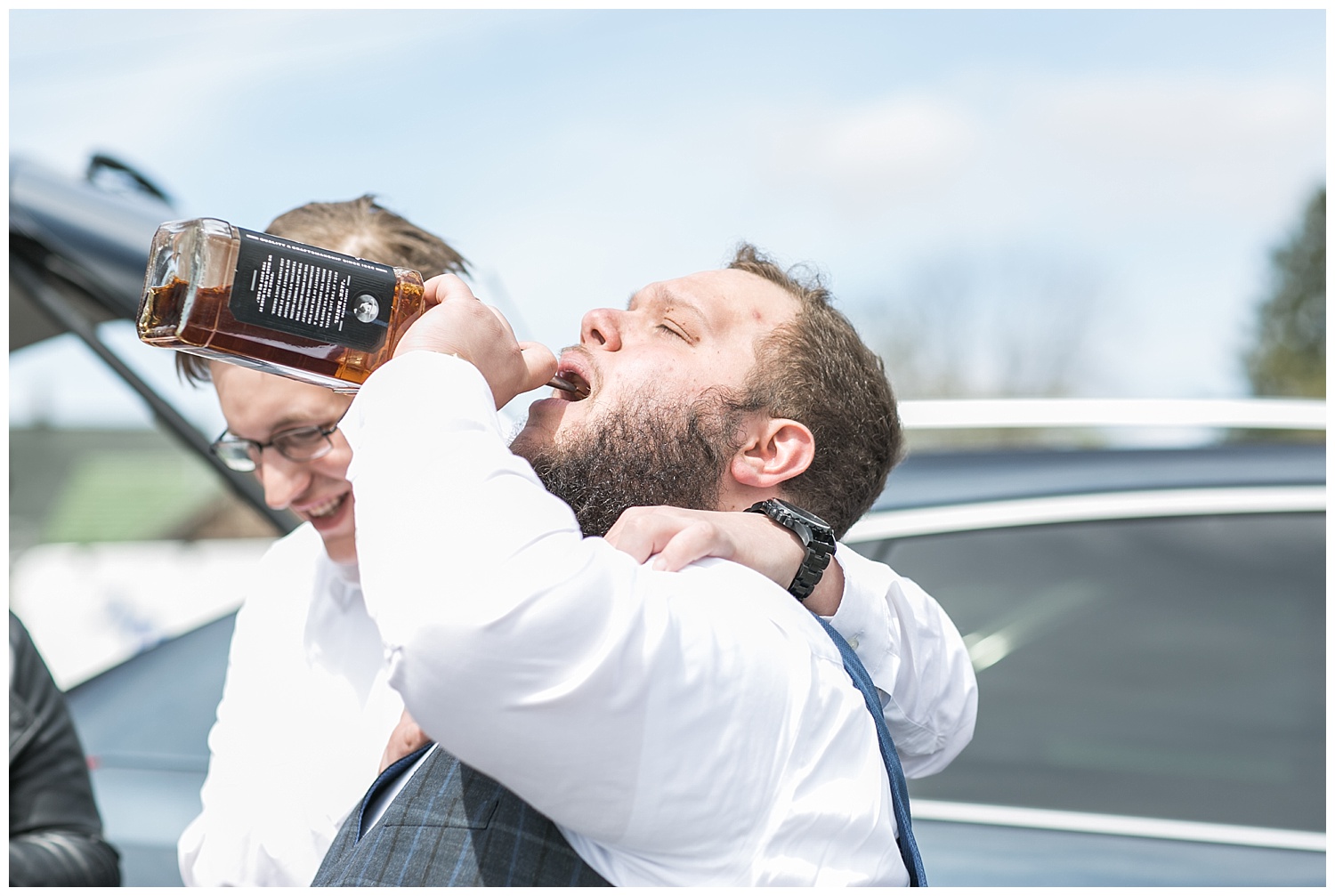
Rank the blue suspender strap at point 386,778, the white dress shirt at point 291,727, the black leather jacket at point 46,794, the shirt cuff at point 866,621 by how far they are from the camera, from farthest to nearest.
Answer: the black leather jacket at point 46,794 → the white dress shirt at point 291,727 → the shirt cuff at point 866,621 → the blue suspender strap at point 386,778

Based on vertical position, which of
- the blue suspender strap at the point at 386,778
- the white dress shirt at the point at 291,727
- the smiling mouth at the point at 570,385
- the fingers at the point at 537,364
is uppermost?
the fingers at the point at 537,364

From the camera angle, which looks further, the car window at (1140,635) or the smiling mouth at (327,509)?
the car window at (1140,635)

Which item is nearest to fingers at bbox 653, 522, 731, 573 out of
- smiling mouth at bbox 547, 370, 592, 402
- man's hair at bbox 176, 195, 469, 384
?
smiling mouth at bbox 547, 370, 592, 402

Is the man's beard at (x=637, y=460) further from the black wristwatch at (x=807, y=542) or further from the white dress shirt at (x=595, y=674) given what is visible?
the white dress shirt at (x=595, y=674)

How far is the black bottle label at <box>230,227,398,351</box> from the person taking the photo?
128 cm

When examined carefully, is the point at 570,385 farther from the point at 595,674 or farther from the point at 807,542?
the point at 595,674

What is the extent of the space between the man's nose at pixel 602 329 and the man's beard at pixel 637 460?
4.9 inches

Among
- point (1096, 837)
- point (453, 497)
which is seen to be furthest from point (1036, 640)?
point (453, 497)

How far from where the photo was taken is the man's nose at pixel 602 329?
1.54 m

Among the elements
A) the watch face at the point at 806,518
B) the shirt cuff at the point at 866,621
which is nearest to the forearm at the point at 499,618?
the watch face at the point at 806,518

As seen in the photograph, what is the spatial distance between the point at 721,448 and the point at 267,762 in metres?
0.86

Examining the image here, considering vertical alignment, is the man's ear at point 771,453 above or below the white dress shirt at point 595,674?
above

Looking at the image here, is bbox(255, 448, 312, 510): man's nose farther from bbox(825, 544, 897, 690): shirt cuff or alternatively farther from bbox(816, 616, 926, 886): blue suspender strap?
bbox(816, 616, 926, 886): blue suspender strap

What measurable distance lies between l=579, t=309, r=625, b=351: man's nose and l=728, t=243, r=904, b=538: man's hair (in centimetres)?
19
